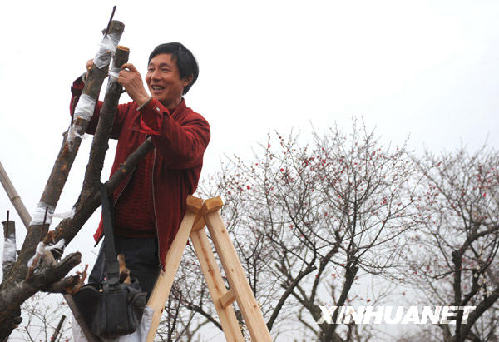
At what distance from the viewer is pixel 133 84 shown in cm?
194

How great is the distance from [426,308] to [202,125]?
10670mm

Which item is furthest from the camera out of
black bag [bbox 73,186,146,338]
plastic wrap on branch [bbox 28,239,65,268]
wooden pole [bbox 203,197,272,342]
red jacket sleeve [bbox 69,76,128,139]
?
wooden pole [bbox 203,197,272,342]

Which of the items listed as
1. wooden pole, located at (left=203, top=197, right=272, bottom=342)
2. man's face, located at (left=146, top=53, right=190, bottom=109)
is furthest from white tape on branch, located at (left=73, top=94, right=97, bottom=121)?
wooden pole, located at (left=203, top=197, right=272, bottom=342)

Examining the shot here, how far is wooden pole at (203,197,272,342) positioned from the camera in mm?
2875

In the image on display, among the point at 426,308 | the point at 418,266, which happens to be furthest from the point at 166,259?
the point at 426,308

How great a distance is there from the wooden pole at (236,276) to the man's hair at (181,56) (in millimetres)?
830

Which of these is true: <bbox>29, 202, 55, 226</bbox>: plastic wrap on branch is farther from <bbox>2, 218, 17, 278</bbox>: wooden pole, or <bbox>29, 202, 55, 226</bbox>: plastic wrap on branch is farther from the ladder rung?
the ladder rung

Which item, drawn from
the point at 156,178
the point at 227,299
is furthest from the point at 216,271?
the point at 156,178

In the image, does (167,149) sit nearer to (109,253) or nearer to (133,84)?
(133,84)

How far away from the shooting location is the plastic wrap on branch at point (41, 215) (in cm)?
172

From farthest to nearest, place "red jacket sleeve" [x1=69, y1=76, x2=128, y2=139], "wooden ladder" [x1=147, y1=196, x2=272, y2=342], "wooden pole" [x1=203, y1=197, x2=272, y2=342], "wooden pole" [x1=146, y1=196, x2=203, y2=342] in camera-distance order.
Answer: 1. "wooden pole" [x1=203, y1=197, x2=272, y2=342]
2. "wooden ladder" [x1=147, y1=196, x2=272, y2=342]
3. "wooden pole" [x1=146, y1=196, x2=203, y2=342]
4. "red jacket sleeve" [x1=69, y1=76, x2=128, y2=139]

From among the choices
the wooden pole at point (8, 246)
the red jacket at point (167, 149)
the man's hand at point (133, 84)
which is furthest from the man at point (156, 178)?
the wooden pole at point (8, 246)

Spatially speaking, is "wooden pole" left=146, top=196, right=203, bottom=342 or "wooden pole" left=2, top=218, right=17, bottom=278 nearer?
"wooden pole" left=2, top=218, right=17, bottom=278

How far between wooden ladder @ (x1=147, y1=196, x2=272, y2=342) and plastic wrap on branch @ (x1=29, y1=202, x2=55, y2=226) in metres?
0.91
